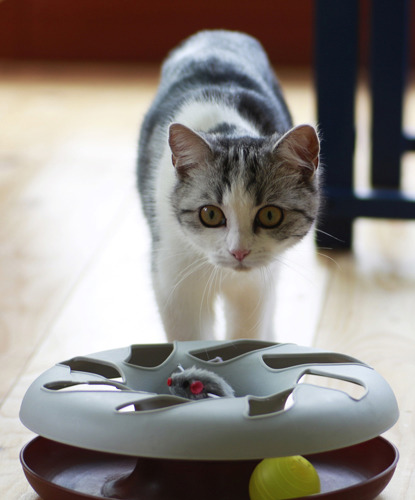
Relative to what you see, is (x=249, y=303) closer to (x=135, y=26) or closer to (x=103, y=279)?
(x=103, y=279)

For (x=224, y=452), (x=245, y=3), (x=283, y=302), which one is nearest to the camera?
(x=224, y=452)

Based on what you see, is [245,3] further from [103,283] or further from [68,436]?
[68,436]

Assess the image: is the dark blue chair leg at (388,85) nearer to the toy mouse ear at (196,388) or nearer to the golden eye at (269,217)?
the golden eye at (269,217)

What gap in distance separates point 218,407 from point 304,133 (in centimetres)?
49

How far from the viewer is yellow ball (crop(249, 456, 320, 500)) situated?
3.65ft

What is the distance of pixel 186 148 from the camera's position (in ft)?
4.61

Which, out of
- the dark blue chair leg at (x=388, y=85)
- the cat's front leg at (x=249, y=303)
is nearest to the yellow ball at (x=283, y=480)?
the cat's front leg at (x=249, y=303)

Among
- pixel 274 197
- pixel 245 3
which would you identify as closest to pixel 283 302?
pixel 274 197

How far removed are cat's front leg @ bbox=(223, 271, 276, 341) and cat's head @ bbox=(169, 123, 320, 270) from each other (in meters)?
0.14

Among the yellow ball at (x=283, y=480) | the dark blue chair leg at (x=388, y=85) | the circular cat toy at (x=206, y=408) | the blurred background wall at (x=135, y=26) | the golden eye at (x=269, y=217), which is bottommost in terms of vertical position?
the yellow ball at (x=283, y=480)

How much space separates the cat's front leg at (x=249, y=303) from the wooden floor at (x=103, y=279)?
3.1 inches

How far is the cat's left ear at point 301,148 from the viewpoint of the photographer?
1353 mm

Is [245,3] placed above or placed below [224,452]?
above

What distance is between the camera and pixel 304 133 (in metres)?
1.36
